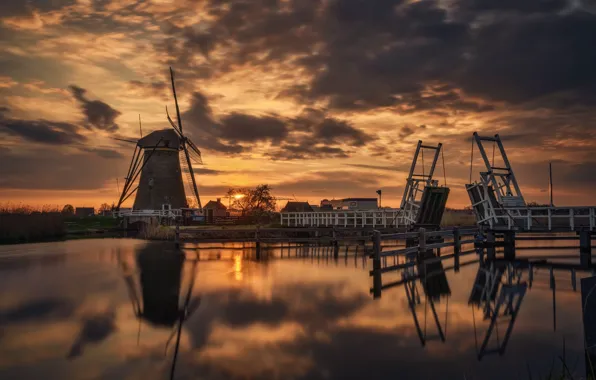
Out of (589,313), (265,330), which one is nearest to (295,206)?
(265,330)

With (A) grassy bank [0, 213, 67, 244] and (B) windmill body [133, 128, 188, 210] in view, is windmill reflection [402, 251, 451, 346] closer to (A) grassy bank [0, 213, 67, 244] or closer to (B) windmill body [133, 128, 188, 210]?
(A) grassy bank [0, 213, 67, 244]

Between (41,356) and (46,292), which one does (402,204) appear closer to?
(46,292)

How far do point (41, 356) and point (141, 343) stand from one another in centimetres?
189

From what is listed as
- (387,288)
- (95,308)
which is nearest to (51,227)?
(95,308)

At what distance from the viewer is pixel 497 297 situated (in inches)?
570

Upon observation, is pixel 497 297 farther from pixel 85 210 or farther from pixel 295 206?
pixel 85 210

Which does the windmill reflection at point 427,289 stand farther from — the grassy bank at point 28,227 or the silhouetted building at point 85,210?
the silhouetted building at point 85,210

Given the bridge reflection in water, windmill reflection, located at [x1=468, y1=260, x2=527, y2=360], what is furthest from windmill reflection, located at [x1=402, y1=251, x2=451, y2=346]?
windmill reflection, located at [x1=468, y1=260, x2=527, y2=360]

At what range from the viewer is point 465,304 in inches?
531

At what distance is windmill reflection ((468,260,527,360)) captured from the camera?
1012 cm

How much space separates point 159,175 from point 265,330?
56958 mm

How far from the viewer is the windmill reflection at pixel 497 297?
10.1m

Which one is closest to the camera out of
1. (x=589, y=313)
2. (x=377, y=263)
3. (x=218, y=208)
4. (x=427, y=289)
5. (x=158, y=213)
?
(x=589, y=313)

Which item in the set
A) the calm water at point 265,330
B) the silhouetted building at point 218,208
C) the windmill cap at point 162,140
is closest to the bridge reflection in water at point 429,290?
the calm water at point 265,330
